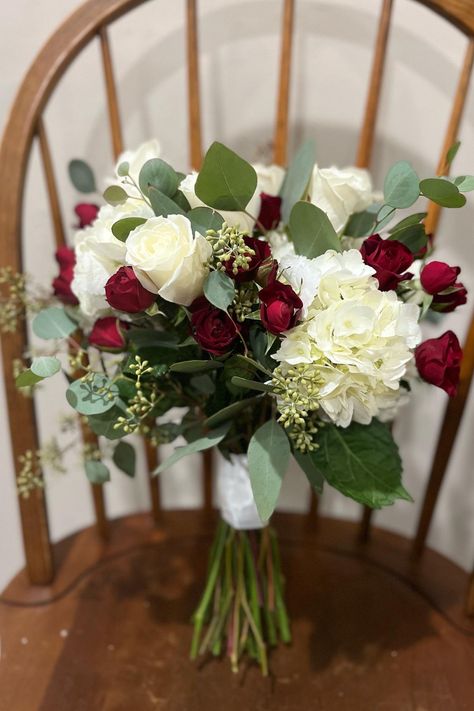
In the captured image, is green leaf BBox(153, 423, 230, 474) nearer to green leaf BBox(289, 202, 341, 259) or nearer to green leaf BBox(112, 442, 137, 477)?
green leaf BBox(112, 442, 137, 477)

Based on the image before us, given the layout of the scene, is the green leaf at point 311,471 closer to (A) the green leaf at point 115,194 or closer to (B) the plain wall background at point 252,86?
(A) the green leaf at point 115,194

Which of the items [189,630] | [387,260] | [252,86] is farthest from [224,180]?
[189,630]

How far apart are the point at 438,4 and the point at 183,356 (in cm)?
49

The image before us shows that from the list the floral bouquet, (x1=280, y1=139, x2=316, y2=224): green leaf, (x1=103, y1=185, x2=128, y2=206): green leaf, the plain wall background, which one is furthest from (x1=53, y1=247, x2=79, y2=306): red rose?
the plain wall background

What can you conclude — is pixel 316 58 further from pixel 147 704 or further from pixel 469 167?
pixel 147 704

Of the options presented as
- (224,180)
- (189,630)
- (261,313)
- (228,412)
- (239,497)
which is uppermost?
(224,180)

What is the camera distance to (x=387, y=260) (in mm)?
497

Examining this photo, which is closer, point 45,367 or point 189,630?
point 45,367

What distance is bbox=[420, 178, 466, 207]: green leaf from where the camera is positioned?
0.50 meters

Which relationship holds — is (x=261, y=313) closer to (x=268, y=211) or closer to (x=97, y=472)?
(x=268, y=211)

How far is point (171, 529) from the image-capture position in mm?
916

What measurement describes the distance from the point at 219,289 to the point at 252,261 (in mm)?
37

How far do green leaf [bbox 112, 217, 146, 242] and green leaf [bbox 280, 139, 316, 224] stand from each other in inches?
6.8

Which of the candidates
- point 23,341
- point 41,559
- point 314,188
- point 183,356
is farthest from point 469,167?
point 41,559
